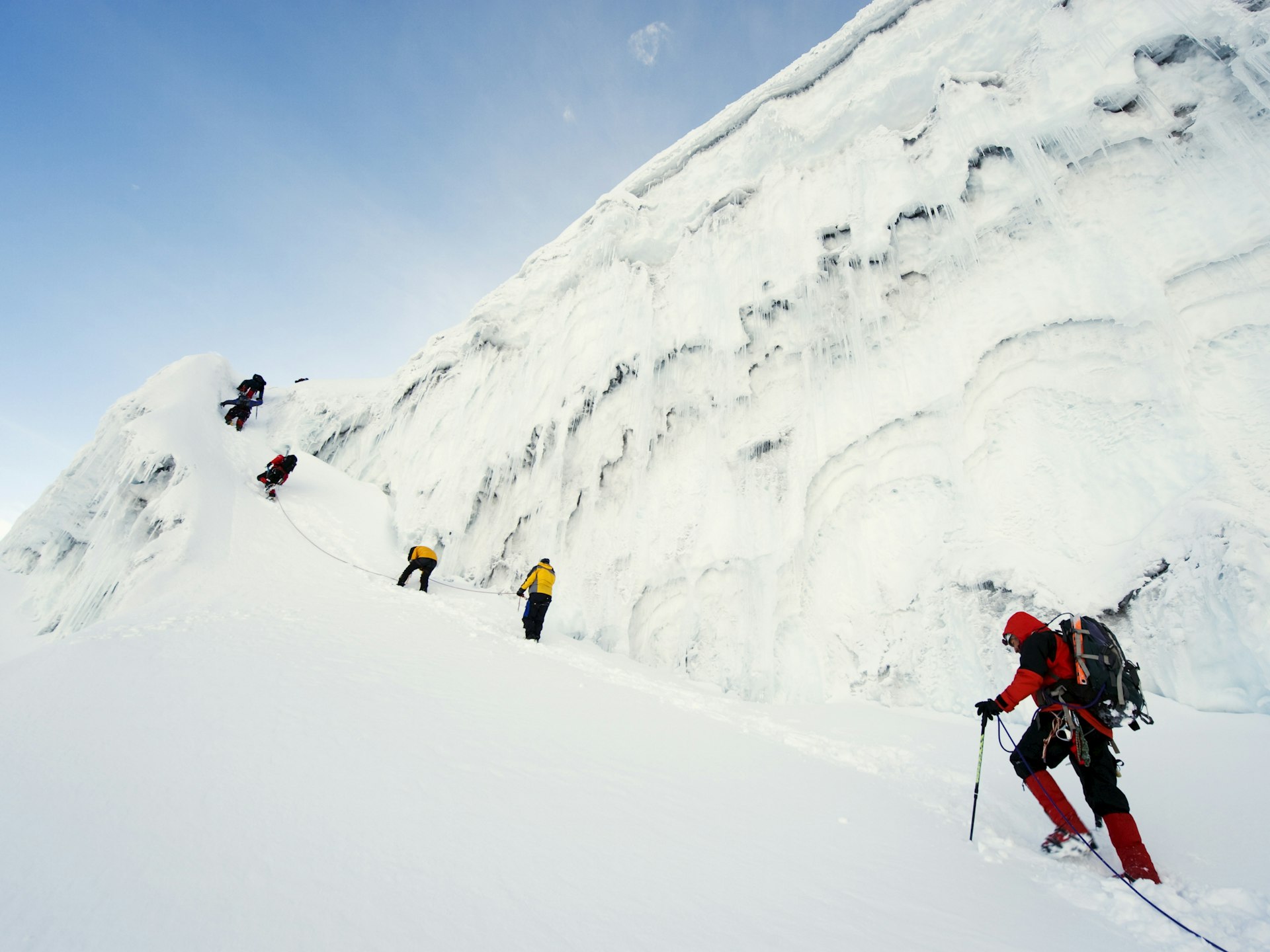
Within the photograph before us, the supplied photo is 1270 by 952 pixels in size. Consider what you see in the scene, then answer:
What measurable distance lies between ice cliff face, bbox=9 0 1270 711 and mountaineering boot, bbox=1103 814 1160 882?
3.07 m

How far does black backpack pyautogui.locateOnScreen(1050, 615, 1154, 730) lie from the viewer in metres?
3.43

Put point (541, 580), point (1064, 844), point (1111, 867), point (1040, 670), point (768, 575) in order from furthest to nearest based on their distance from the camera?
point (541, 580) → point (768, 575) → point (1040, 670) → point (1064, 844) → point (1111, 867)

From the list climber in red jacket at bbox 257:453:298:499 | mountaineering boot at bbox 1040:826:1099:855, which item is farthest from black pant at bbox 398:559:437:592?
mountaineering boot at bbox 1040:826:1099:855

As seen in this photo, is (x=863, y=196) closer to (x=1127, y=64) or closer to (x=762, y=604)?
(x=1127, y=64)

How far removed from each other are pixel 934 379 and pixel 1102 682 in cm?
570

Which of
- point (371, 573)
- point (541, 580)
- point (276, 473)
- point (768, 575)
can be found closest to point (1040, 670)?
point (768, 575)

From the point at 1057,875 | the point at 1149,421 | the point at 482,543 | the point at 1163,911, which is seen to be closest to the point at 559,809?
the point at 1057,875

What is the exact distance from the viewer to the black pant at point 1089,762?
10.7 feet

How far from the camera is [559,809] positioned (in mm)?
2793

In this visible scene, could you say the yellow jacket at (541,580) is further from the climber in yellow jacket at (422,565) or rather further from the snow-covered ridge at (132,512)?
the snow-covered ridge at (132,512)

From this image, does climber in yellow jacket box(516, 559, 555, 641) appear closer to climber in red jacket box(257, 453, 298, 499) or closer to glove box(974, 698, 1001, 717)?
glove box(974, 698, 1001, 717)

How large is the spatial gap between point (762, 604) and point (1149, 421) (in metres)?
5.32

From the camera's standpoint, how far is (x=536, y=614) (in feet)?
29.2

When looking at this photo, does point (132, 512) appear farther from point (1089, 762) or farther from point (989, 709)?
point (1089, 762)
